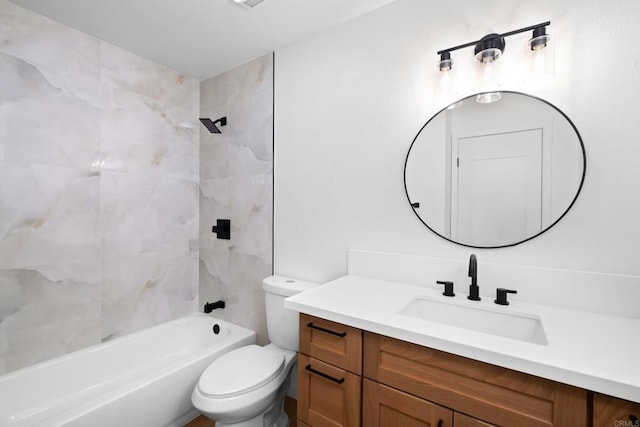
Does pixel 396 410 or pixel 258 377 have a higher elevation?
pixel 396 410

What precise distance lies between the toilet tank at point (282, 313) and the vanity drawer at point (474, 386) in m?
0.74

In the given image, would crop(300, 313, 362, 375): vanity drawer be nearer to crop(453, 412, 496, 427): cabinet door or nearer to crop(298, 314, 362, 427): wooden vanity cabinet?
crop(298, 314, 362, 427): wooden vanity cabinet

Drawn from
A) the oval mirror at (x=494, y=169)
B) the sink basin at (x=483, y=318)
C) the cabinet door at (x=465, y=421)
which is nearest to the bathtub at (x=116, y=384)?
the sink basin at (x=483, y=318)

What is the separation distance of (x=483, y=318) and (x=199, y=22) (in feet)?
7.14

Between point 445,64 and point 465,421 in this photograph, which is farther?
point 445,64

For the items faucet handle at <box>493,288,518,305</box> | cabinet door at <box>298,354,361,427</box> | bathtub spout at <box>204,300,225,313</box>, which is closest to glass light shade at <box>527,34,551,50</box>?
faucet handle at <box>493,288,518,305</box>

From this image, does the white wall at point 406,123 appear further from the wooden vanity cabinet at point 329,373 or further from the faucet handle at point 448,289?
the wooden vanity cabinet at point 329,373

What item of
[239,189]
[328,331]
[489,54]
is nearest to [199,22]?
[239,189]

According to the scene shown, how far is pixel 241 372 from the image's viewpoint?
149cm

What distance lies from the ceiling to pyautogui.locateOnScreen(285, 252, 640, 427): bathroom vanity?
1.53 metres

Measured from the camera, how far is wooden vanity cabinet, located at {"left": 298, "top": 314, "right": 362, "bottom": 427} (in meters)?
1.07

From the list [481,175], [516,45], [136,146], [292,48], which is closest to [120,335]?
[136,146]

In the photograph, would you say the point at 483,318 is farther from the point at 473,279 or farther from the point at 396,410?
the point at 396,410

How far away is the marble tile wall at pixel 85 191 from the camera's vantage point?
5.25ft
